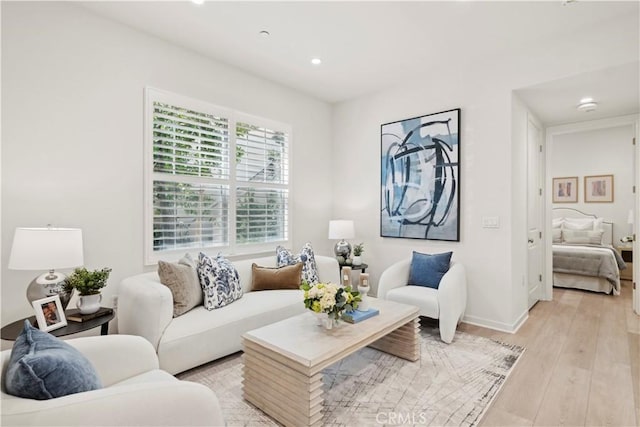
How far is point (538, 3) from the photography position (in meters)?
2.54

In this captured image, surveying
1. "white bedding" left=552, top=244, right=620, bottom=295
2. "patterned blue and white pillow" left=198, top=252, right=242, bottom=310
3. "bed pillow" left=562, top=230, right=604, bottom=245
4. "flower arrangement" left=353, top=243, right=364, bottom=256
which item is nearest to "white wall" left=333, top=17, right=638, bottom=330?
"flower arrangement" left=353, top=243, right=364, bottom=256

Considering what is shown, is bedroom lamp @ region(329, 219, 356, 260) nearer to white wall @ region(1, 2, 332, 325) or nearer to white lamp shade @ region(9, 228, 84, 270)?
white wall @ region(1, 2, 332, 325)

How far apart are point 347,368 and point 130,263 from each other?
206cm

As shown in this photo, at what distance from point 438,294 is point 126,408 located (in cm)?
266

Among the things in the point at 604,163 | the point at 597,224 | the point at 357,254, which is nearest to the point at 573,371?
the point at 357,254

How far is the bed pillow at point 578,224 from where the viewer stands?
6006mm

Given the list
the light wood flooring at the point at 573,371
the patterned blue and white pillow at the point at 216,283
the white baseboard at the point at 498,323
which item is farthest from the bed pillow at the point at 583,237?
the patterned blue and white pillow at the point at 216,283

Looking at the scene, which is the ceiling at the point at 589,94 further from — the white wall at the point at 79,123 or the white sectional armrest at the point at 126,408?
the white sectional armrest at the point at 126,408

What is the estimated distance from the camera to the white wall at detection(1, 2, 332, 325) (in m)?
2.30

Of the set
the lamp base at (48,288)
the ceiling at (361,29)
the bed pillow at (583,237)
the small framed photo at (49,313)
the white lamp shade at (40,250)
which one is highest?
the ceiling at (361,29)

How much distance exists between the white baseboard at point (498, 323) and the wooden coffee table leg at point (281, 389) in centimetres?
233

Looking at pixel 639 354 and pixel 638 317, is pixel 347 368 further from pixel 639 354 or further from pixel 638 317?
pixel 638 317

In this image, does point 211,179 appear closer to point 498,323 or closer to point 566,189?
point 498,323

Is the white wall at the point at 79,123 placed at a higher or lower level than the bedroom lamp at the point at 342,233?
higher
